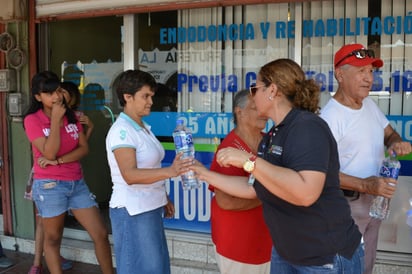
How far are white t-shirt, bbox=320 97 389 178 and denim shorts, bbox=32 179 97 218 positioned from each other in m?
2.03

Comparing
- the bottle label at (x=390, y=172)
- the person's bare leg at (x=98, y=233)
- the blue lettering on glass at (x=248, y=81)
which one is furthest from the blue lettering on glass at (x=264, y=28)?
the person's bare leg at (x=98, y=233)

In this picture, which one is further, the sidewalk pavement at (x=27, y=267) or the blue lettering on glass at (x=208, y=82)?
the blue lettering on glass at (x=208, y=82)

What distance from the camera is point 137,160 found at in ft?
8.34

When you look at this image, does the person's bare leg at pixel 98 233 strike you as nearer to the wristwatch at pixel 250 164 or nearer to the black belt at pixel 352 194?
the black belt at pixel 352 194

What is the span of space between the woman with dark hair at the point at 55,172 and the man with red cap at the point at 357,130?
1959mm

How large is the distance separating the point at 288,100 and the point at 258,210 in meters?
0.74

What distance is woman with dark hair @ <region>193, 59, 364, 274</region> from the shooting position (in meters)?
1.65

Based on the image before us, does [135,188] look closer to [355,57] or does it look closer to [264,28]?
[355,57]

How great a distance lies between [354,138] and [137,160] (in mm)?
1279

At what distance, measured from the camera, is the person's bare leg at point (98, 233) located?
11.4 ft

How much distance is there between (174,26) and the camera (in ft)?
14.6

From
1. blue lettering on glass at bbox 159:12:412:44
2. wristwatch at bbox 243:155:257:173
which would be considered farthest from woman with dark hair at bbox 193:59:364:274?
blue lettering on glass at bbox 159:12:412:44

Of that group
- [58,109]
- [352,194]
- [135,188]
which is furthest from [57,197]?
→ [352,194]

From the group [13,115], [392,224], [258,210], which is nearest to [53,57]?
[13,115]
